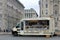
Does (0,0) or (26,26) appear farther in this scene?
(0,0)

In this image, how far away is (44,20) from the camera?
37500 mm

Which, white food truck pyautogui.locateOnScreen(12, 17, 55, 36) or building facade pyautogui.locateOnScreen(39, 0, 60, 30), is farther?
building facade pyautogui.locateOnScreen(39, 0, 60, 30)

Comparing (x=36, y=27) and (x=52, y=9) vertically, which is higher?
(x=52, y=9)

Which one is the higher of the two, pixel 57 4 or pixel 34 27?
pixel 57 4

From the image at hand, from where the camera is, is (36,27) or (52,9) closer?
(36,27)

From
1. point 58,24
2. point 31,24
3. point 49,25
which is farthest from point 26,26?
point 58,24

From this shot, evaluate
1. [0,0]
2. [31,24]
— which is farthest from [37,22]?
[0,0]

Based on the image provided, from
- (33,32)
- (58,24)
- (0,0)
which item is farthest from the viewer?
(58,24)

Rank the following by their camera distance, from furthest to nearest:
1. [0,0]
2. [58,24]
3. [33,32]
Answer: [58,24] → [0,0] → [33,32]

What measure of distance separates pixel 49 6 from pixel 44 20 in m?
71.8

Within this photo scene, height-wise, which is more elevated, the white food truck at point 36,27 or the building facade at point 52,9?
the building facade at point 52,9

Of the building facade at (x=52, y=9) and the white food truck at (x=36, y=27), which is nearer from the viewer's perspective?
the white food truck at (x=36, y=27)

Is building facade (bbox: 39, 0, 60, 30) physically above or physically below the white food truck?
above

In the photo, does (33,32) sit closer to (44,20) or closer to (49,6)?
(44,20)
